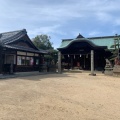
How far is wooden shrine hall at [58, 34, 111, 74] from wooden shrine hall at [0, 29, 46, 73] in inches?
144

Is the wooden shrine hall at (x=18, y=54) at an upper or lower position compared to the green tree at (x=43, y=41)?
lower

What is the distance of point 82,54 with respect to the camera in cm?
2720

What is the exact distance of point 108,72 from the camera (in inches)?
798

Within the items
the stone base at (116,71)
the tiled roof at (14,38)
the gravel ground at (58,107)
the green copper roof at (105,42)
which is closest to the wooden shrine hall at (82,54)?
the green copper roof at (105,42)

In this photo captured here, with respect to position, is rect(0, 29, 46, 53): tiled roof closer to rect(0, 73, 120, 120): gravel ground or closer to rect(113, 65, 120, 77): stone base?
rect(113, 65, 120, 77): stone base

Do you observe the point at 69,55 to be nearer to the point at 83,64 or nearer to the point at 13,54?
the point at 83,64

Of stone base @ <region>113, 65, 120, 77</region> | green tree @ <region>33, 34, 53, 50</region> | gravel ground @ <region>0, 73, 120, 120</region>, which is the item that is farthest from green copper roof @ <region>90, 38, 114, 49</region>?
gravel ground @ <region>0, 73, 120, 120</region>

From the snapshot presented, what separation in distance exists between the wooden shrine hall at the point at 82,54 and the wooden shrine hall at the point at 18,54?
3.67 metres

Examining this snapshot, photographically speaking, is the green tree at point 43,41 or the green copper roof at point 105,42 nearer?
the green copper roof at point 105,42

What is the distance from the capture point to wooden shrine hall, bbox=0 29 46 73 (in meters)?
19.2

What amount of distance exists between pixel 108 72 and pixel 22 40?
10.1 metres

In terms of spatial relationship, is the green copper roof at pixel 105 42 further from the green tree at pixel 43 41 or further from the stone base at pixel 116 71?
the green tree at pixel 43 41

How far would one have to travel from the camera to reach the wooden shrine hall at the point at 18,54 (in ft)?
62.8

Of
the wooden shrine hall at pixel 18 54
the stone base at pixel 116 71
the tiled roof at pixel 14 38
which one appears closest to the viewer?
the stone base at pixel 116 71
